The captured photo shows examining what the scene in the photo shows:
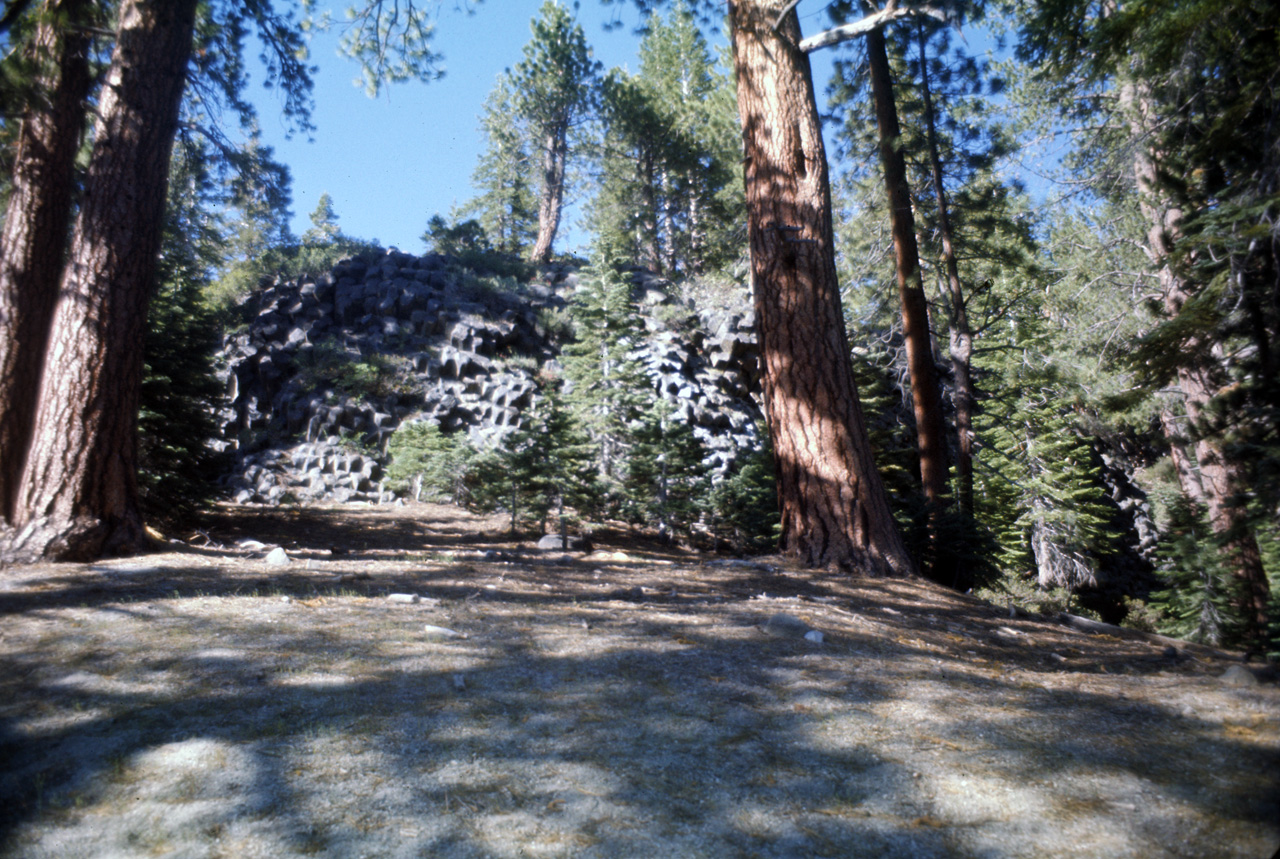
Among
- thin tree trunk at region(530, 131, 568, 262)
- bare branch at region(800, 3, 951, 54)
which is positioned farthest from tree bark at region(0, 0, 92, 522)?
thin tree trunk at region(530, 131, 568, 262)

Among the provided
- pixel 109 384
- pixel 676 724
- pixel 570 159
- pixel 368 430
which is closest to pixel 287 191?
pixel 109 384

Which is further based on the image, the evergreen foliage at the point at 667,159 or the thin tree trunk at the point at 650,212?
the thin tree trunk at the point at 650,212

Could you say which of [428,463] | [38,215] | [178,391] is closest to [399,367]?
[428,463]

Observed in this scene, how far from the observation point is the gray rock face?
16922mm

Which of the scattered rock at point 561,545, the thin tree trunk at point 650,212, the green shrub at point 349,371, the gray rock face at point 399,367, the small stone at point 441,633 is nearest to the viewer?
the small stone at point 441,633

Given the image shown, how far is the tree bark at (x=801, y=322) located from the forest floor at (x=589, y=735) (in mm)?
2159

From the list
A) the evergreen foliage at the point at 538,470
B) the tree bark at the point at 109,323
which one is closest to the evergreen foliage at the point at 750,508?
the evergreen foliage at the point at 538,470

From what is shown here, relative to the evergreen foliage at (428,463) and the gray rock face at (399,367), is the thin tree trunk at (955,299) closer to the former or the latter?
the gray rock face at (399,367)

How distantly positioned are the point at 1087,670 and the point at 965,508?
20.1 ft

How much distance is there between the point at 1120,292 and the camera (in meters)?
10.8

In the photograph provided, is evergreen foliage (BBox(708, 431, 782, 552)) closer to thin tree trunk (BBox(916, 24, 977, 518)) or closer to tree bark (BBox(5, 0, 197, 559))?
thin tree trunk (BBox(916, 24, 977, 518))

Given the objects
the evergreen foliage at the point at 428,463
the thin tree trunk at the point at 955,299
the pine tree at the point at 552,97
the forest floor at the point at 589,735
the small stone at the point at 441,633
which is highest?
the pine tree at the point at 552,97

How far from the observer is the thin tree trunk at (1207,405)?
143 inches

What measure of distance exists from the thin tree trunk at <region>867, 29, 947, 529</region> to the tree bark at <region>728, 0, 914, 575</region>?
3.53 m
